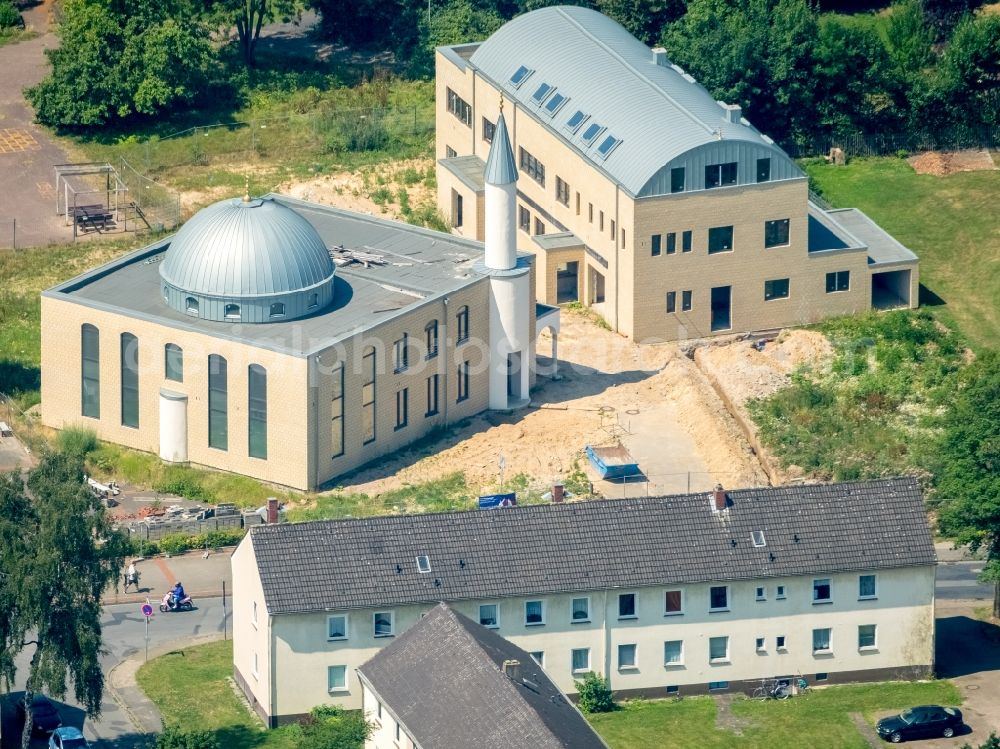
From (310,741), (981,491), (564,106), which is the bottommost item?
(310,741)

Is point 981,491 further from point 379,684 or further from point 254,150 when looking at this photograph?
point 254,150

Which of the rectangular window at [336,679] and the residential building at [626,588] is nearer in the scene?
the residential building at [626,588]

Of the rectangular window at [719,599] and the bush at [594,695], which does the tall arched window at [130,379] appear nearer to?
the bush at [594,695]

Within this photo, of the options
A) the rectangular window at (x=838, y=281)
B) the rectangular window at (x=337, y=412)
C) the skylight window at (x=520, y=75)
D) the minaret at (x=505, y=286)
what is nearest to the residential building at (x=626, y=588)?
the rectangular window at (x=337, y=412)

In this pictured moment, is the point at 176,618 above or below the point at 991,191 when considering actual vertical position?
below

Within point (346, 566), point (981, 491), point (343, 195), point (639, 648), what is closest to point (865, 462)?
point (981, 491)

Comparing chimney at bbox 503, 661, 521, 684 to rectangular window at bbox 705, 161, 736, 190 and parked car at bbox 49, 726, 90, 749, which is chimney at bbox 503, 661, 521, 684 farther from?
rectangular window at bbox 705, 161, 736, 190
